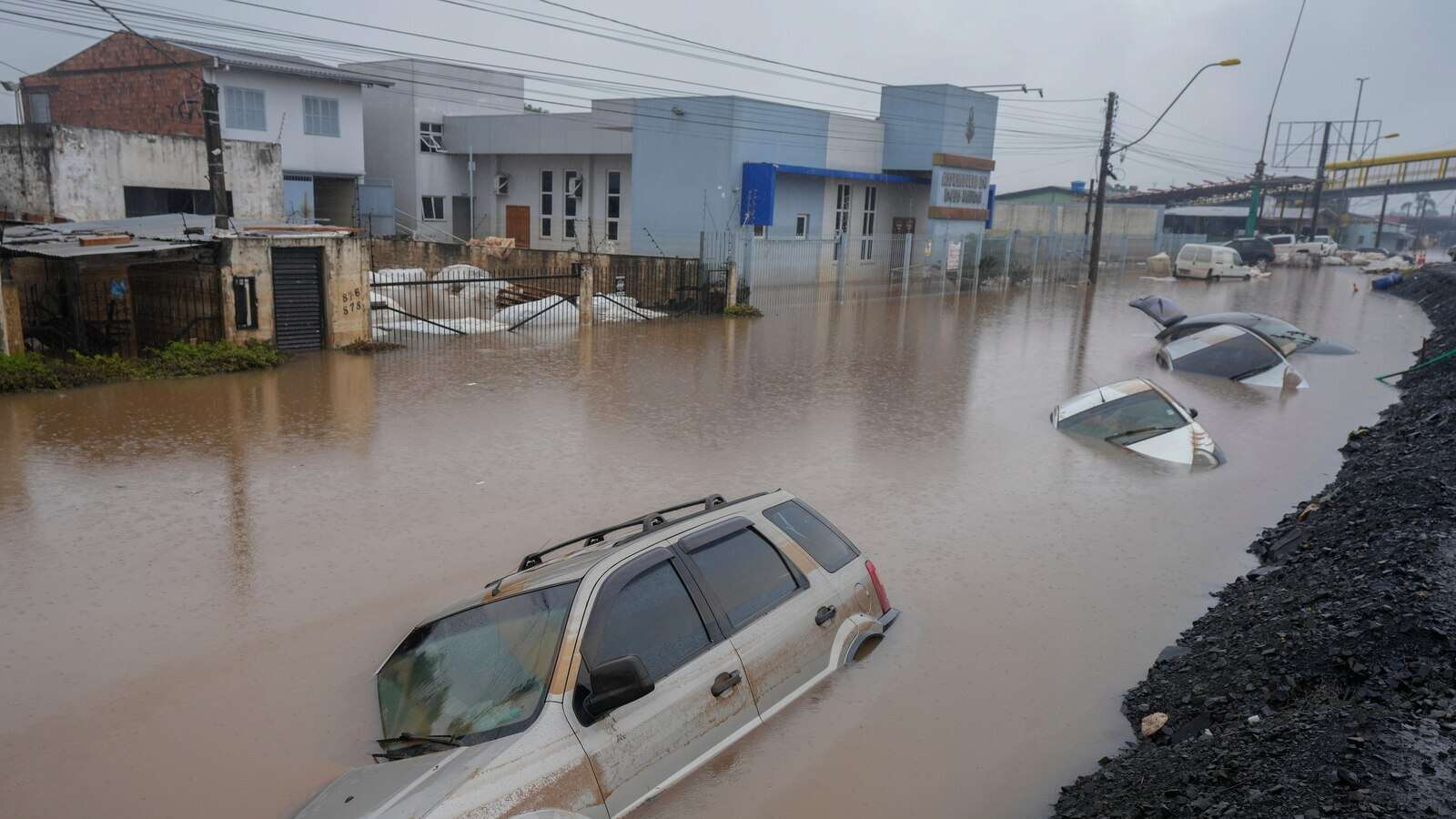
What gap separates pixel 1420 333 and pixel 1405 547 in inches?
993

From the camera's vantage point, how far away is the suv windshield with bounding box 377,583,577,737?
435 centimetres

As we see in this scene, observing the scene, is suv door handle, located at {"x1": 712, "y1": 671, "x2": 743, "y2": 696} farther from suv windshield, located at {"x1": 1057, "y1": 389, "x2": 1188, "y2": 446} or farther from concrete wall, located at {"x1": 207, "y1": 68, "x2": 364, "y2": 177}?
concrete wall, located at {"x1": 207, "y1": 68, "x2": 364, "y2": 177}

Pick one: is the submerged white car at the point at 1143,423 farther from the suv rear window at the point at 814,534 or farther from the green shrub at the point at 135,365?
the green shrub at the point at 135,365

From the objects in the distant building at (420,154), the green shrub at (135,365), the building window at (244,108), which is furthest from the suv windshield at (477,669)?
the distant building at (420,154)

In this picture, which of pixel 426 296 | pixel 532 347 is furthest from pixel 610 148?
pixel 532 347

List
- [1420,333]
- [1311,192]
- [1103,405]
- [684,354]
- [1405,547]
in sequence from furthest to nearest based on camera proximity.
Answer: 1. [1311,192]
2. [1420,333]
3. [684,354]
4. [1103,405]
5. [1405,547]

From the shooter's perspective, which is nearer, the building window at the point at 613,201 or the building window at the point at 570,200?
the building window at the point at 613,201

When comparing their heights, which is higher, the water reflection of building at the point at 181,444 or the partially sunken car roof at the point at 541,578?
the partially sunken car roof at the point at 541,578

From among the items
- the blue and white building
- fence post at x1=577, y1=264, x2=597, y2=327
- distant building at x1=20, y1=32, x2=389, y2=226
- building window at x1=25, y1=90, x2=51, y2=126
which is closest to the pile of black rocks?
fence post at x1=577, y1=264, x2=597, y2=327

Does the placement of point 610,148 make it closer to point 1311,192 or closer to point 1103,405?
point 1103,405

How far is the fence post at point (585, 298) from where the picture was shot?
2365 cm

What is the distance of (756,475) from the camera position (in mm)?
11227

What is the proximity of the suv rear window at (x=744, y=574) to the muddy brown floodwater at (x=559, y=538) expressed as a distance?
0.76 meters

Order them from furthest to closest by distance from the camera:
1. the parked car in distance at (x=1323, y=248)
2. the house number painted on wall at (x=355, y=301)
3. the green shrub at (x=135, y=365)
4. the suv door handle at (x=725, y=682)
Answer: the parked car in distance at (x=1323, y=248), the house number painted on wall at (x=355, y=301), the green shrub at (x=135, y=365), the suv door handle at (x=725, y=682)
